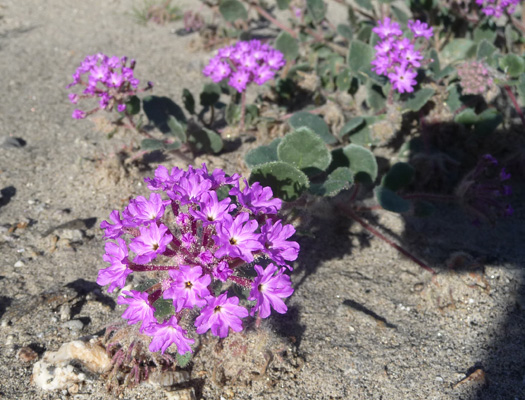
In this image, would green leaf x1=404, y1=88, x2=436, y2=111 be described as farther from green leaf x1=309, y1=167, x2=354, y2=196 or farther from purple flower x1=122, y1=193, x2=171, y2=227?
purple flower x1=122, y1=193, x2=171, y2=227

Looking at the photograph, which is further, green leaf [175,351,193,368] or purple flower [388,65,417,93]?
purple flower [388,65,417,93]

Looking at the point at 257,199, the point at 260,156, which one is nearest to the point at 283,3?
the point at 260,156

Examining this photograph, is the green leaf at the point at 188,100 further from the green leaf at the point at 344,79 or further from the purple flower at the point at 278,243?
the purple flower at the point at 278,243

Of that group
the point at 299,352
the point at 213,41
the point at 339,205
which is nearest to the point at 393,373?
the point at 299,352

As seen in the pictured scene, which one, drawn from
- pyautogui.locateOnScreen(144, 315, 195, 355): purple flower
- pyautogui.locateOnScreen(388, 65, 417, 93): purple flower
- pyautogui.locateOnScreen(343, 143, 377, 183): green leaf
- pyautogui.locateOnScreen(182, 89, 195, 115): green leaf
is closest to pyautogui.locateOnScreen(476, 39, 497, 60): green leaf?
pyautogui.locateOnScreen(388, 65, 417, 93): purple flower

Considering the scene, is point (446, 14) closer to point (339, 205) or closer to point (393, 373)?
point (339, 205)

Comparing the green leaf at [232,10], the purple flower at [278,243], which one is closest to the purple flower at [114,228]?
the purple flower at [278,243]

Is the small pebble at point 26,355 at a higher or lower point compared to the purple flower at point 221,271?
lower
